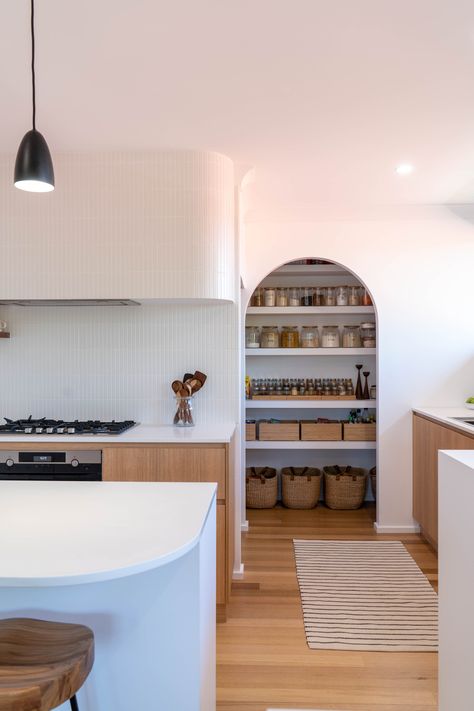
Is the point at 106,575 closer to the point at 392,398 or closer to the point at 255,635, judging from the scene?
the point at 255,635

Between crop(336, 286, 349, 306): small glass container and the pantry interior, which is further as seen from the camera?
crop(336, 286, 349, 306): small glass container

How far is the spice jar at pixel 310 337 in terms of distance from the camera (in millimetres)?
4656

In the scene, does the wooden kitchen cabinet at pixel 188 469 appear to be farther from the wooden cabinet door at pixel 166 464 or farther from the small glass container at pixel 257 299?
the small glass container at pixel 257 299

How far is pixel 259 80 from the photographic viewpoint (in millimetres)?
2164

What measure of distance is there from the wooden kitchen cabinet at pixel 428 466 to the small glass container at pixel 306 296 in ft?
4.54

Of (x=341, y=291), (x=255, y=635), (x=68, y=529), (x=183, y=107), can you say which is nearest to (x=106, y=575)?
(x=68, y=529)

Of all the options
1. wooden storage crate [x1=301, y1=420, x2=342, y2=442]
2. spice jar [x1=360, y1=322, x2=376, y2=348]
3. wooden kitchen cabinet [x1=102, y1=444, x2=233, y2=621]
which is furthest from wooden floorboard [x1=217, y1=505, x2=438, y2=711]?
spice jar [x1=360, y1=322, x2=376, y2=348]

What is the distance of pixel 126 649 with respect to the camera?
4.55ft

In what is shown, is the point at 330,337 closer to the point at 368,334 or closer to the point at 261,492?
the point at 368,334

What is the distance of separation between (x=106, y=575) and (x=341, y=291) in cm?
389

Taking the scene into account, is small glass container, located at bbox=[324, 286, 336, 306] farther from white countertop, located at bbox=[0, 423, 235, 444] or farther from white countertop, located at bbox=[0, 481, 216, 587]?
white countertop, located at bbox=[0, 481, 216, 587]

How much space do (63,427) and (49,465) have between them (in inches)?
9.9

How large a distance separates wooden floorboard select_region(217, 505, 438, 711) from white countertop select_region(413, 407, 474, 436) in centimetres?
97

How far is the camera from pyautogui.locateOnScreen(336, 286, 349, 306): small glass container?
458 cm
